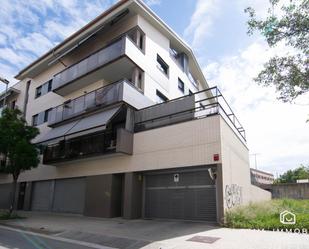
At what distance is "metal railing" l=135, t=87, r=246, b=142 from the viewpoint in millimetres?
14555

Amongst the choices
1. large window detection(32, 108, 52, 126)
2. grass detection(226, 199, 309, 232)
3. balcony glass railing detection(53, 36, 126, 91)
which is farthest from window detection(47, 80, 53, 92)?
grass detection(226, 199, 309, 232)

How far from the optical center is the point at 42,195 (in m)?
22.9

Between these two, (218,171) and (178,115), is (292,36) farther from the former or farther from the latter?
(178,115)

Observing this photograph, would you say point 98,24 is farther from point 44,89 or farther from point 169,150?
point 169,150

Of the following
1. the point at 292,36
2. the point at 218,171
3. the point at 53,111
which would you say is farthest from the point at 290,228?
the point at 53,111

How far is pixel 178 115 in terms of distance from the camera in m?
15.6

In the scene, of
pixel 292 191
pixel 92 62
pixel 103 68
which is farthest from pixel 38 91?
pixel 292 191

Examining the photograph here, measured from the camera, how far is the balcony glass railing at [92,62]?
60.5 feet

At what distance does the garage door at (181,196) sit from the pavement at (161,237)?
2.37 ft

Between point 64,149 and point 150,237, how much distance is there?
11974mm

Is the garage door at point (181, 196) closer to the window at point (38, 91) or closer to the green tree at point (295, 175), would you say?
the window at point (38, 91)

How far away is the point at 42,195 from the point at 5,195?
7132 millimetres

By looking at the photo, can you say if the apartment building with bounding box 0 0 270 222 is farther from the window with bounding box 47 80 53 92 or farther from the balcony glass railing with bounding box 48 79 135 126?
the window with bounding box 47 80 53 92

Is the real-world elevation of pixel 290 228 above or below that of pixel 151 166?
below
